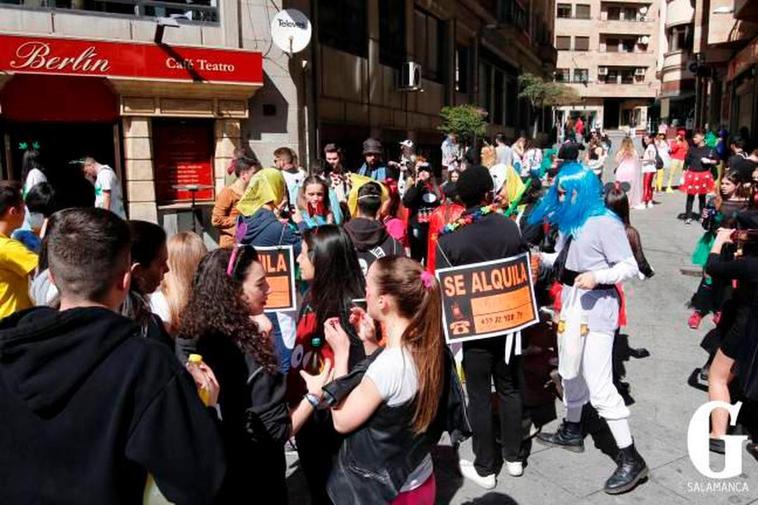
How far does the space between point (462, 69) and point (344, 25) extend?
11289 millimetres

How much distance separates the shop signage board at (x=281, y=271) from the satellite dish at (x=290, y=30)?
8.87m

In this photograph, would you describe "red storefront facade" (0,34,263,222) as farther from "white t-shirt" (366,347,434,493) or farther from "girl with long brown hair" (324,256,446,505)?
"white t-shirt" (366,347,434,493)

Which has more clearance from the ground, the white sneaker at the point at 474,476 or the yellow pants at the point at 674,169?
the yellow pants at the point at 674,169

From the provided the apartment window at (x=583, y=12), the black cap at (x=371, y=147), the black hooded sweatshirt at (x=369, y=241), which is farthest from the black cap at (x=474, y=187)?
the apartment window at (x=583, y=12)

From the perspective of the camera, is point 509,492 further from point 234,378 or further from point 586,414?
point 234,378

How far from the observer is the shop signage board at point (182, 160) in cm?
1226

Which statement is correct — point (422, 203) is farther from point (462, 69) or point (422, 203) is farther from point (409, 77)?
point (462, 69)

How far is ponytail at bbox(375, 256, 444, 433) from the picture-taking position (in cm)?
250

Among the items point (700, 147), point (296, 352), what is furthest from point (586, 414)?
point (700, 147)

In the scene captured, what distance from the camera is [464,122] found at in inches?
780

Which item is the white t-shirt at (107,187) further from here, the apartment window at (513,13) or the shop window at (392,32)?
the apartment window at (513,13)

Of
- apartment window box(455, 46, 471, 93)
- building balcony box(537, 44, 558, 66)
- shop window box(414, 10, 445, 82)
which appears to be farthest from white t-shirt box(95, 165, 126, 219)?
building balcony box(537, 44, 558, 66)

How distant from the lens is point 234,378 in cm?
238

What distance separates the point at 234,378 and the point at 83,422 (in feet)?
2.79
